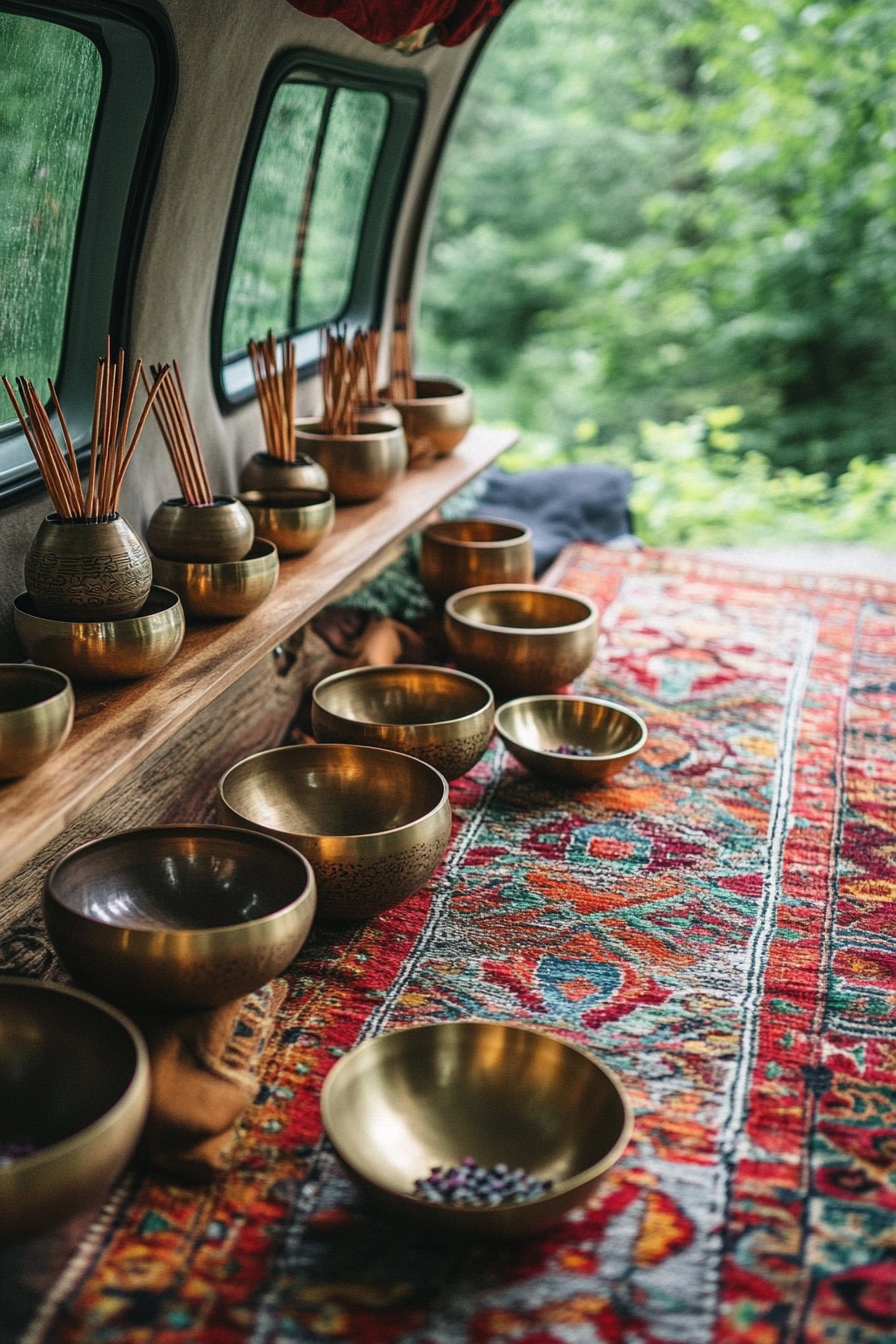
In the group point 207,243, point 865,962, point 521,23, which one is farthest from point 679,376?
point 865,962

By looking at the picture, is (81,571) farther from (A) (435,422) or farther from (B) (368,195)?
(B) (368,195)

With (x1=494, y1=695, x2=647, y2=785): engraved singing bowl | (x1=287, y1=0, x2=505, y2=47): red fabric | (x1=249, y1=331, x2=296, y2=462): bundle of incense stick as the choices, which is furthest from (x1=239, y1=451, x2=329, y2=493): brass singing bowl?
(x1=287, y1=0, x2=505, y2=47): red fabric

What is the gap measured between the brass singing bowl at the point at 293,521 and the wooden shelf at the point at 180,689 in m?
0.05

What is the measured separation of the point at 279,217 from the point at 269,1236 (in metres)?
2.70

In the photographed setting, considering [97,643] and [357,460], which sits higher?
[357,460]

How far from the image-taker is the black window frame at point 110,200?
2.22 metres

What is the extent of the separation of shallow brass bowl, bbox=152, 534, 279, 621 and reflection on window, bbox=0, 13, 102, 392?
0.42 m

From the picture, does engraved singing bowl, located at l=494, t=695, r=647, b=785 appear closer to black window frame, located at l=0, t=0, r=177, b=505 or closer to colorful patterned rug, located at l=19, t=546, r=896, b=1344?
colorful patterned rug, located at l=19, t=546, r=896, b=1344

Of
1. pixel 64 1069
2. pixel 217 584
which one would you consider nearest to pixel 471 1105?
pixel 64 1069

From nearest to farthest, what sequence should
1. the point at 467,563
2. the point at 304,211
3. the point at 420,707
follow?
the point at 420,707 → the point at 467,563 → the point at 304,211

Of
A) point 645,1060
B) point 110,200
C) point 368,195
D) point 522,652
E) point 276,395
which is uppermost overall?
point 368,195

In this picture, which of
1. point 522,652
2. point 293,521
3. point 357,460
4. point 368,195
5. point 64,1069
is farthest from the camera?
point 368,195

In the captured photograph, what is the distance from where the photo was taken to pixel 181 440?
2426 mm

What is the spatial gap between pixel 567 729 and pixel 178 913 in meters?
1.27
